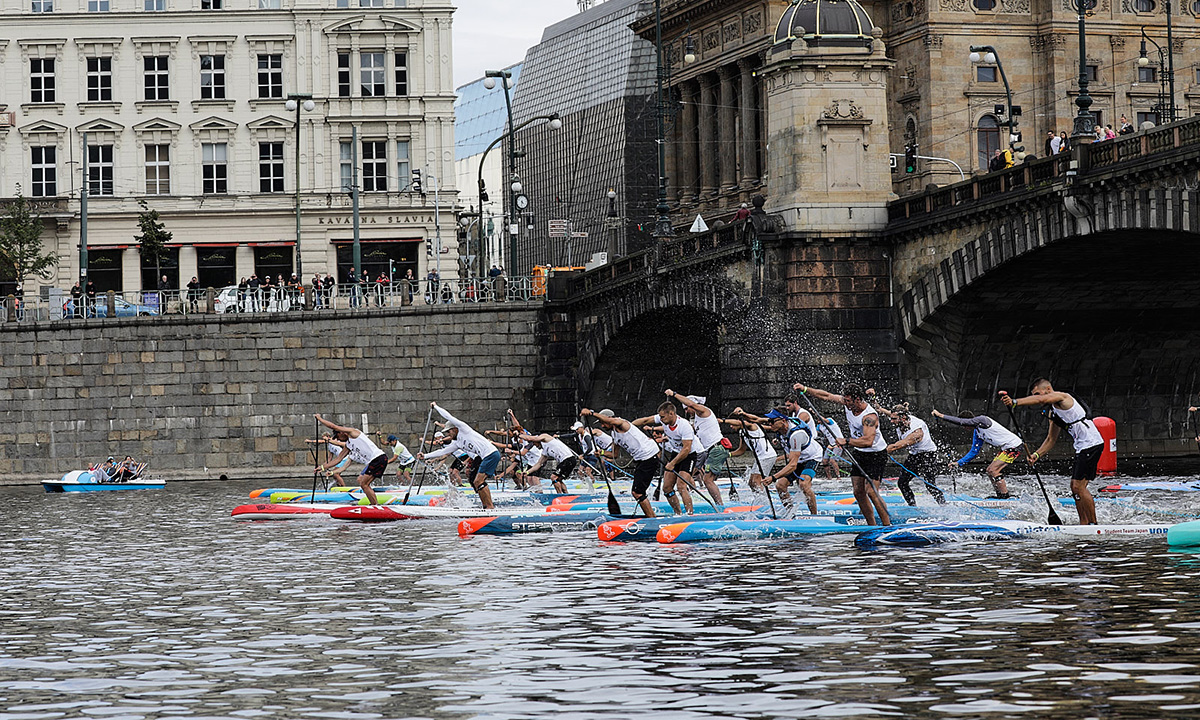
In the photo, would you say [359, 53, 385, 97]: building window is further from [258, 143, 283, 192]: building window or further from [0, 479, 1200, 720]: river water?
[0, 479, 1200, 720]: river water

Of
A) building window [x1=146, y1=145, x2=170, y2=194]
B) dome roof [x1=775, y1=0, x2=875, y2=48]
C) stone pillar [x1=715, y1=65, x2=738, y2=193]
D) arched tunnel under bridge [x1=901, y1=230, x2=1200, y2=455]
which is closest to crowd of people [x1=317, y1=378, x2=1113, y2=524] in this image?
arched tunnel under bridge [x1=901, y1=230, x2=1200, y2=455]

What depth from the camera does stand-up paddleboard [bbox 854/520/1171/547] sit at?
25828 mm

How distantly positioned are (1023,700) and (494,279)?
54.1m

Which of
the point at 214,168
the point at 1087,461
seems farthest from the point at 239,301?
the point at 1087,461

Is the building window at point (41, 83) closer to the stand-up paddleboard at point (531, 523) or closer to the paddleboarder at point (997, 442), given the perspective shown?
the stand-up paddleboard at point (531, 523)

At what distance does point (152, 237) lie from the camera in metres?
73.0

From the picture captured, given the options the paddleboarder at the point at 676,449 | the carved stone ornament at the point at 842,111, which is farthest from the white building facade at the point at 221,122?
the paddleboarder at the point at 676,449

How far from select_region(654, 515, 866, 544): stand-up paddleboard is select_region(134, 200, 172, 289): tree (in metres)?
48.8

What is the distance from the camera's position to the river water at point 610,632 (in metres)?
Result: 13.7

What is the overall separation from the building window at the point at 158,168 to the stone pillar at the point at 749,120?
28.1m

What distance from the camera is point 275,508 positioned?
123 ft

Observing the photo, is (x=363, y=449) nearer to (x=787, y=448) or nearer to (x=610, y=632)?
(x=787, y=448)

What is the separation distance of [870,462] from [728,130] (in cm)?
6848

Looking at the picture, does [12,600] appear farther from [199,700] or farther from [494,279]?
[494,279]
